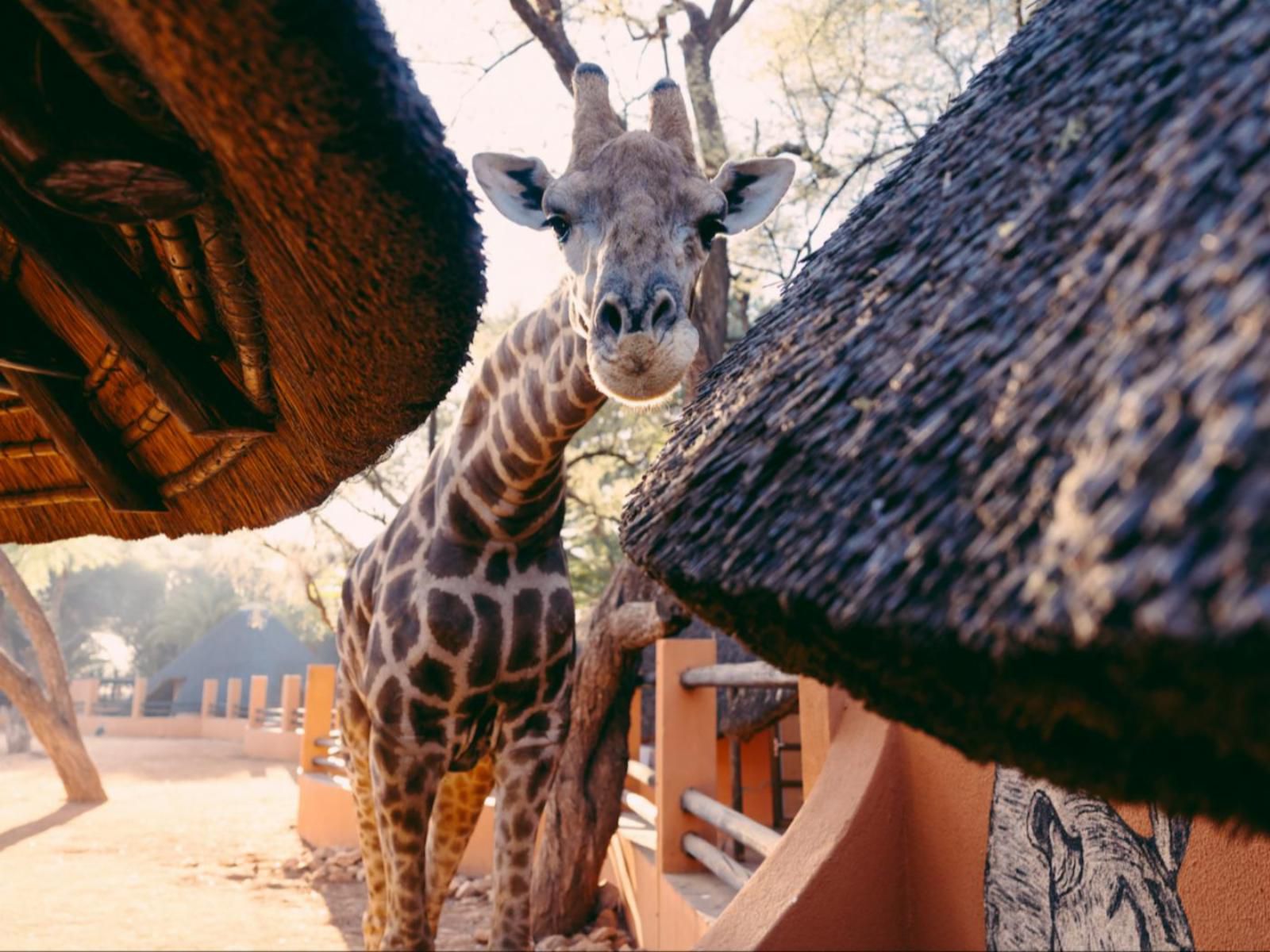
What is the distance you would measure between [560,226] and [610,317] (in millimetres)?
763

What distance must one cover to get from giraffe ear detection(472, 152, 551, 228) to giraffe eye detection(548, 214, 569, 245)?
24 centimetres

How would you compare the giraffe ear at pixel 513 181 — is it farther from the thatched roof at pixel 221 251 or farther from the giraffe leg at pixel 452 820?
the giraffe leg at pixel 452 820

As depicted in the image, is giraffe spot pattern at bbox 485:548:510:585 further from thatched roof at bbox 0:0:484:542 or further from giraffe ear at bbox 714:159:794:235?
giraffe ear at bbox 714:159:794:235

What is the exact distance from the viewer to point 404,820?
3646mm

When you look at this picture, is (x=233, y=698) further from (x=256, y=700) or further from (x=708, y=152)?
(x=708, y=152)

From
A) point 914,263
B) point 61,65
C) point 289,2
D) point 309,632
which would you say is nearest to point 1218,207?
point 914,263

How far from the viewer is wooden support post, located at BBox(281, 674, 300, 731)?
1850cm

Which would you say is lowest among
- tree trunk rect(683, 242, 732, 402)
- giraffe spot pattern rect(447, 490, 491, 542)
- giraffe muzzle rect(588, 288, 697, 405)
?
giraffe spot pattern rect(447, 490, 491, 542)

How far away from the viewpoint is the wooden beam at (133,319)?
2.31 metres

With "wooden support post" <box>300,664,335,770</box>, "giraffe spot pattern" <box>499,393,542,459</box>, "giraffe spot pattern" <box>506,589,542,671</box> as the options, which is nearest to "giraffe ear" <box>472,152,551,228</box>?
"giraffe spot pattern" <box>499,393,542,459</box>

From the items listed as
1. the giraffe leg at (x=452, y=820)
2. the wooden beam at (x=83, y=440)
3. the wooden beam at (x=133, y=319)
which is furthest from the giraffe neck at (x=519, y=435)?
the giraffe leg at (x=452, y=820)

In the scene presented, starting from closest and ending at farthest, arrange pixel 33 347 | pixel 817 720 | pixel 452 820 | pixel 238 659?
1. pixel 33 347
2. pixel 817 720
3. pixel 452 820
4. pixel 238 659

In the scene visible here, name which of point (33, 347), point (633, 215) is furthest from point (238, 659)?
point (633, 215)

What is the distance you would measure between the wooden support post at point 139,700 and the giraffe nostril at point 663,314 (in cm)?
2962
